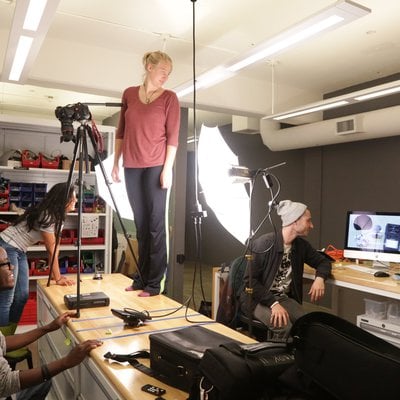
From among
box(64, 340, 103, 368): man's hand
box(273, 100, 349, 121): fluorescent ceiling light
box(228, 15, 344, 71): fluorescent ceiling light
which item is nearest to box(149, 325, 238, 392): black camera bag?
box(64, 340, 103, 368): man's hand

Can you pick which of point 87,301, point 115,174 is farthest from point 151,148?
point 87,301

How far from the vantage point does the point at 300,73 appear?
4.97 m

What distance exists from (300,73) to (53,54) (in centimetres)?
273

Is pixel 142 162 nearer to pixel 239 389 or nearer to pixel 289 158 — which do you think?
pixel 239 389

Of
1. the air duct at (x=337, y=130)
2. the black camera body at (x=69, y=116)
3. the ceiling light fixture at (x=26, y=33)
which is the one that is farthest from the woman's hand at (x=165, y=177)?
the air duct at (x=337, y=130)

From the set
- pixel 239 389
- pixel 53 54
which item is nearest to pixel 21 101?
pixel 53 54

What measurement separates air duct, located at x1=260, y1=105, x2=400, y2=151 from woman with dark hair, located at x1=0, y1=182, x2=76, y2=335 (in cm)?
312

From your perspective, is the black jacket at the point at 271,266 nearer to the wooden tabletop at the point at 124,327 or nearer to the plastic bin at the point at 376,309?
the plastic bin at the point at 376,309

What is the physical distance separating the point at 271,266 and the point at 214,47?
2408 mm

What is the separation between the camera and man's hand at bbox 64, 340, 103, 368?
5.42 feet

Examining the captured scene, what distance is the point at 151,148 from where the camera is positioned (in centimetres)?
233

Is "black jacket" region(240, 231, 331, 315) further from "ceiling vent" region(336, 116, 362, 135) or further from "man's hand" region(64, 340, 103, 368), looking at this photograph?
"ceiling vent" region(336, 116, 362, 135)

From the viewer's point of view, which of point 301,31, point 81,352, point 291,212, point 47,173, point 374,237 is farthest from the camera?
point 47,173

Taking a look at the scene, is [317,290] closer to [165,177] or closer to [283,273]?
[283,273]
